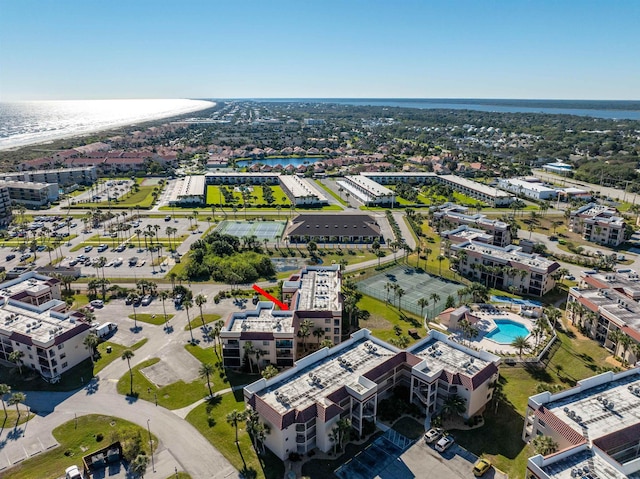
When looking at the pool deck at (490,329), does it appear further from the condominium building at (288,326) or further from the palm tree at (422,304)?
the condominium building at (288,326)

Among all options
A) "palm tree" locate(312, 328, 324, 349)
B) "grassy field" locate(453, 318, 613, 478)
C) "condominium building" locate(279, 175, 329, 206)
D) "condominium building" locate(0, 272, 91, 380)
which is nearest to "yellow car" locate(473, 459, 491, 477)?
"grassy field" locate(453, 318, 613, 478)

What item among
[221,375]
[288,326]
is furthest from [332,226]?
[221,375]

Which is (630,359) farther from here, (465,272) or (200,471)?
(200,471)

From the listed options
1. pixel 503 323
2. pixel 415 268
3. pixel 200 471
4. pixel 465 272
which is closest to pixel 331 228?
pixel 415 268

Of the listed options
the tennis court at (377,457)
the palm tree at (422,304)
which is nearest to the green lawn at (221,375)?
the tennis court at (377,457)

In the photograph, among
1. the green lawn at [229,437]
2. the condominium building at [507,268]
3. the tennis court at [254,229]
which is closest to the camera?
the green lawn at [229,437]

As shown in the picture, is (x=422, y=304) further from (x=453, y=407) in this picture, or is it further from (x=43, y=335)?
(x=43, y=335)

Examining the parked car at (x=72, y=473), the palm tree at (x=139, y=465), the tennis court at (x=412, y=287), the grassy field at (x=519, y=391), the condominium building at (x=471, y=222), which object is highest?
the condominium building at (x=471, y=222)
